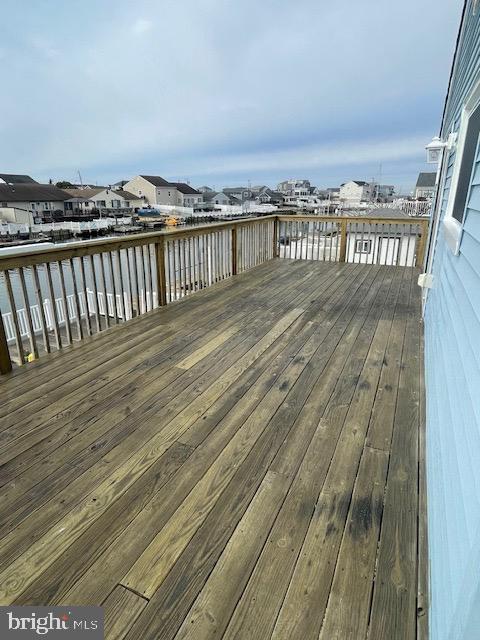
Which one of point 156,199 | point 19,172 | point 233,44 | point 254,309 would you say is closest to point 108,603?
point 254,309

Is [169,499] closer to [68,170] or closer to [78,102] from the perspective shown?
[78,102]

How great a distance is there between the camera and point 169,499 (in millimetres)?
1504

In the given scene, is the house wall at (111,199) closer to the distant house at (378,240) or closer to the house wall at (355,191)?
the distant house at (378,240)

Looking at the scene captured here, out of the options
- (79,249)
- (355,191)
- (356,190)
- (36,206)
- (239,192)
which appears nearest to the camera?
(79,249)

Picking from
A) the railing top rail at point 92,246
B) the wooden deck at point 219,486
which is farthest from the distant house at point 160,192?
the wooden deck at point 219,486

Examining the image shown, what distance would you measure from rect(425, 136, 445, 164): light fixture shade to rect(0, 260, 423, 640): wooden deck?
254cm

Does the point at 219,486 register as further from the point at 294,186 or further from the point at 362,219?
the point at 294,186

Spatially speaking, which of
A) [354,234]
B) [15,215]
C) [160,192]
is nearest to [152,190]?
[160,192]

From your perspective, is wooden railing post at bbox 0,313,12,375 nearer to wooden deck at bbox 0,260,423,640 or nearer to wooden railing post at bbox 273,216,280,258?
wooden deck at bbox 0,260,423,640

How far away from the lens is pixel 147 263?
3.96 m

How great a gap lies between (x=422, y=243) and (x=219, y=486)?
625 centimetres

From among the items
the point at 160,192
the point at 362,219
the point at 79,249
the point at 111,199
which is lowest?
the point at 79,249

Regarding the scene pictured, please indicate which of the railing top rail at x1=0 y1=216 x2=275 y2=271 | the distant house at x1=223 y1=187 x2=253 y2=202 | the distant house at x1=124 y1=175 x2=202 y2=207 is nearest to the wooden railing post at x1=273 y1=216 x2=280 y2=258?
the railing top rail at x1=0 y1=216 x2=275 y2=271

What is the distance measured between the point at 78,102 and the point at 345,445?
77.3 ft
